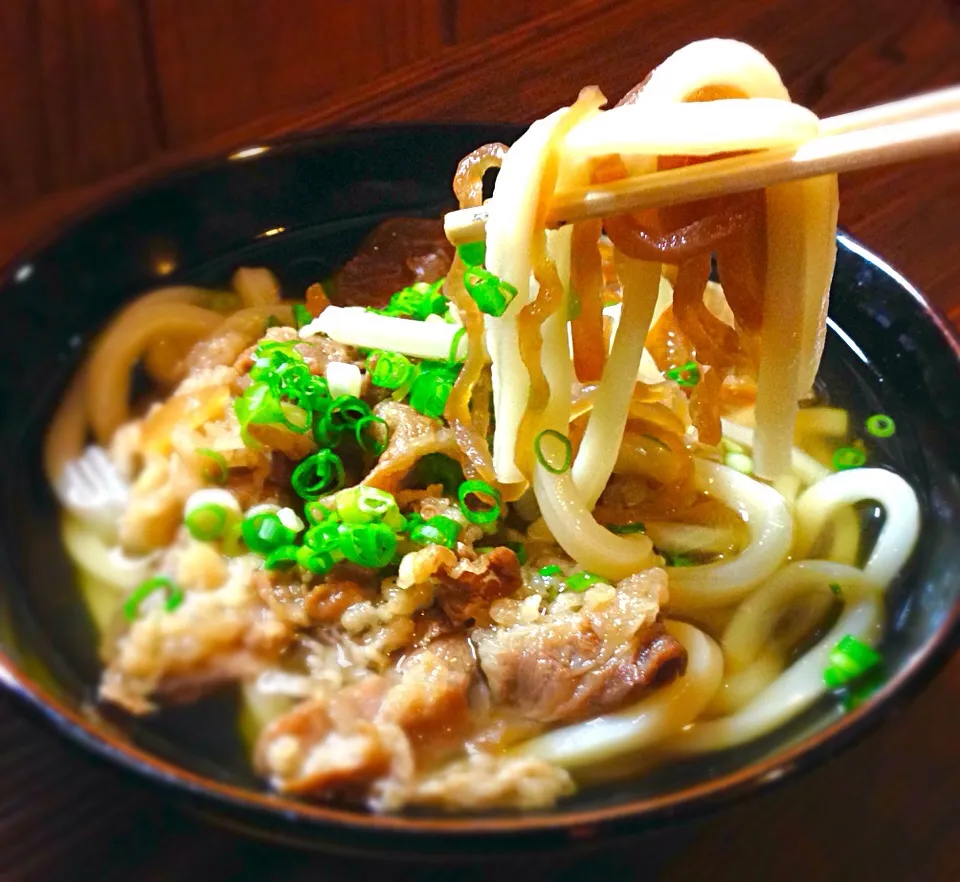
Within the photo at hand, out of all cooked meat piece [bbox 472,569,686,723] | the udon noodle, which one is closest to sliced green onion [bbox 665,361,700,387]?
the udon noodle

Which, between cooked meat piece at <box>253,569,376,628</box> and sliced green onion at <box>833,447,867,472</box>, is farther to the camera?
sliced green onion at <box>833,447,867,472</box>

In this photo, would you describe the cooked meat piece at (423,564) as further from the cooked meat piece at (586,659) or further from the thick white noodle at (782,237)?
the thick white noodle at (782,237)

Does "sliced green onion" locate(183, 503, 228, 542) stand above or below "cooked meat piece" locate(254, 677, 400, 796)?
above

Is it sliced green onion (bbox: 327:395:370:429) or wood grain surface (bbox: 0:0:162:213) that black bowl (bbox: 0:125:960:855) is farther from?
wood grain surface (bbox: 0:0:162:213)

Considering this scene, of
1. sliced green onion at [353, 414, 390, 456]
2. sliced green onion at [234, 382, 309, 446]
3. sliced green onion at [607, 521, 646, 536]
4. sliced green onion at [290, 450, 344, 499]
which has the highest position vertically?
sliced green onion at [234, 382, 309, 446]

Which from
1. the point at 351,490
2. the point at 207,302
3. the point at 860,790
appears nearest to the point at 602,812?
the point at 860,790

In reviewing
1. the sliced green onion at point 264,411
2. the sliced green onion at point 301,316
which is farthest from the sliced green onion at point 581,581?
the sliced green onion at point 301,316

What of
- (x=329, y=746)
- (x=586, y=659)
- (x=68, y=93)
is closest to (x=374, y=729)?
(x=329, y=746)

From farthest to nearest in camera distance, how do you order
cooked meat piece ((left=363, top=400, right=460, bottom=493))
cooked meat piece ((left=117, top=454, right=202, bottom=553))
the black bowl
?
cooked meat piece ((left=363, top=400, right=460, bottom=493)) → cooked meat piece ((left=117, top=454, right=202, bottom=553)) → the black bowl
